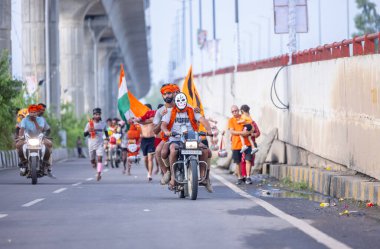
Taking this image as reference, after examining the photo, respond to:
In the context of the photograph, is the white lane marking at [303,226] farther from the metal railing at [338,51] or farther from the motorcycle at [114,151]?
the motorcycle at [114,151]

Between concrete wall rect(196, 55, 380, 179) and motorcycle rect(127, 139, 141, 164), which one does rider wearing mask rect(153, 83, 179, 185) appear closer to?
concrete wall rect(196, 55, 380, 179)

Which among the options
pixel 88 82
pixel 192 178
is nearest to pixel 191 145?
pixel 192 178

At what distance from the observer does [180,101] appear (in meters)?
17.5

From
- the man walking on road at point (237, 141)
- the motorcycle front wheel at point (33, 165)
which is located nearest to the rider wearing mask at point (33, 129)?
the motorcycle front wheel at point (33, 165)

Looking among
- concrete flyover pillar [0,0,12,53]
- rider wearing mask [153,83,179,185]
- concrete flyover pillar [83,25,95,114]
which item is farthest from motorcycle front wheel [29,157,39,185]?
concrete flyover pillar [83,25,95,114]

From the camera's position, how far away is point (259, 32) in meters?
116

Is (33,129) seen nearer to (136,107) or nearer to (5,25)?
(136,107)

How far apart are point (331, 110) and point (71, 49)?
49925 millimetres

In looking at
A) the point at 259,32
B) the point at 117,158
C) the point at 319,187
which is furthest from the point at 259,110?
the point at 259,32

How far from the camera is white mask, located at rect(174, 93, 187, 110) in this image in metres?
17.5

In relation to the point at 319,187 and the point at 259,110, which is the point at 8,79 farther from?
the point at 319,187

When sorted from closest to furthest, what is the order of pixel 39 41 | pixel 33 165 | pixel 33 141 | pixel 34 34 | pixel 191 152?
pixel 191 152 < pixel 33 165 < pixel 33 141 < pixel 34 34 < pixel 39 41

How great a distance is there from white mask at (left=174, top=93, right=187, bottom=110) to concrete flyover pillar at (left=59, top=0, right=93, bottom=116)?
169ft

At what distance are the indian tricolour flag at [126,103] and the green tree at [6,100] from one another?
9.14m
